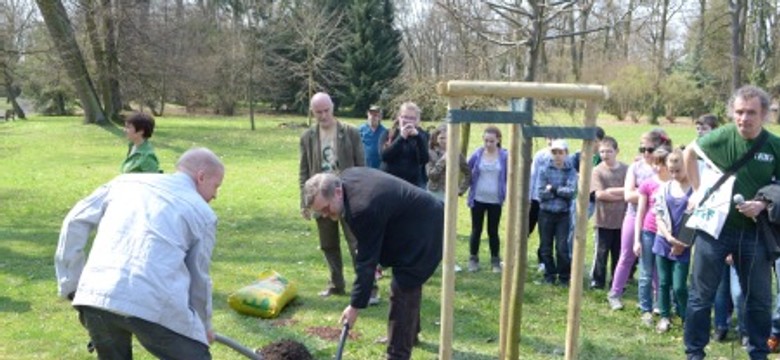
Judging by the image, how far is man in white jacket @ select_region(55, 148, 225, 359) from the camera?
10.8 feet

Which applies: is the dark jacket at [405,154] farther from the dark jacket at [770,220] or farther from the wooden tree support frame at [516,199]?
the dark jacket at [770,220]

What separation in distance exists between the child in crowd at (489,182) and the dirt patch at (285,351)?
3.33 meters

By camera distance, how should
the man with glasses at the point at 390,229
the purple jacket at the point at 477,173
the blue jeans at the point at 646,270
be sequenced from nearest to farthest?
the man with glasses at the point at 390,229 < the blue jeans at the point at 646,270 < the purple jacket at the point at 477,173

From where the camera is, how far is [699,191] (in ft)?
16.2

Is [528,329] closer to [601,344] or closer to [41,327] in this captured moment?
[601,344]

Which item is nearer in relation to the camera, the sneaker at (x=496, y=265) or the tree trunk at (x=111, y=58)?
the sneaker at (x=496, y=265)

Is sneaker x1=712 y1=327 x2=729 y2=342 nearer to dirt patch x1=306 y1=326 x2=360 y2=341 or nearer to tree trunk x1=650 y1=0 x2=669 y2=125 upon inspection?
dirt patch x1=306 y1=326 x2=360 y2=341

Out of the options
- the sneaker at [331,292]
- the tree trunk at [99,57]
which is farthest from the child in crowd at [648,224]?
the tree trunk at [99,57]

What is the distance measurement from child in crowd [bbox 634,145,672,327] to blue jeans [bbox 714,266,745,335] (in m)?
0.62

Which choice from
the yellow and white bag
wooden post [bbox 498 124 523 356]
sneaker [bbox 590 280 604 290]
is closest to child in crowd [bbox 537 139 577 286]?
sneaker [bbox 590 280 604 290]

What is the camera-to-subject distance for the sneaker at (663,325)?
246 inches

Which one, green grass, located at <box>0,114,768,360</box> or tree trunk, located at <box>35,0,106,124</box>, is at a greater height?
tree trunk, located at <box>35,0,106,124</box>

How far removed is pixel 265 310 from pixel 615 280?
128 inches

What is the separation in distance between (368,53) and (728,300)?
129 feet
